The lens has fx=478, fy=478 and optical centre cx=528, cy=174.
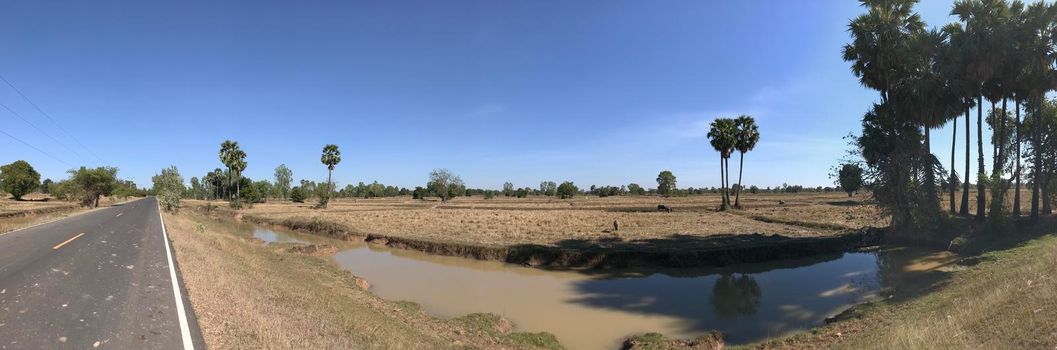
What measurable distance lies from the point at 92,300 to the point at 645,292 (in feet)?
52.9

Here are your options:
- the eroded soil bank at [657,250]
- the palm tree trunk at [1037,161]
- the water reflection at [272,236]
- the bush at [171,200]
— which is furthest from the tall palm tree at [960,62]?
the bush at [171,200]

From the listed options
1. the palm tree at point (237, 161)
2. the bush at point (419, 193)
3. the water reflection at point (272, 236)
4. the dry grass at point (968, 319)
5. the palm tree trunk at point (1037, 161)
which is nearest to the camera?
the dry grass at point (968, 319)

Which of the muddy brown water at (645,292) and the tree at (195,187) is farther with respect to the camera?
the tree at (195,187)

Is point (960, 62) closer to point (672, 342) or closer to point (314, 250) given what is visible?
point (672, 342)

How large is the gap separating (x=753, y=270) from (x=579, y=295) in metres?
10.7

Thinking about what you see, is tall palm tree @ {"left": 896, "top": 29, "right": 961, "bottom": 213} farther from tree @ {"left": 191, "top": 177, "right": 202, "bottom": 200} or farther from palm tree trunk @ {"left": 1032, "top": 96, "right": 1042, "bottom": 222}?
tree @ {"left": 191, "top": 177, "right": 202, "bottom": 200}

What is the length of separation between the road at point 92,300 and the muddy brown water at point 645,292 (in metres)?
7.64

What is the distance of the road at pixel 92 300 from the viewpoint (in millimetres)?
7062

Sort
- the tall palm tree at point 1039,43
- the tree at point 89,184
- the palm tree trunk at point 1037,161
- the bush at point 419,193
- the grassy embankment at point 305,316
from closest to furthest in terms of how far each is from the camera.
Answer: the grassy embankment at point 305,316
the tall palm tree at point 1039,43
the palm tree trunk at point 1037,161
the tree at point 89,184
the bush at point 419,193

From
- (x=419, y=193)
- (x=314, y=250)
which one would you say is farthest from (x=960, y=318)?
(x=419, y=193)

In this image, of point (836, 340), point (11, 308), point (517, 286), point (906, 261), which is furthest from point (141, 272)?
point (906, 261)

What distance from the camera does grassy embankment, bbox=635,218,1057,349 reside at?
24.7 feet

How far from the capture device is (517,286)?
20.0m

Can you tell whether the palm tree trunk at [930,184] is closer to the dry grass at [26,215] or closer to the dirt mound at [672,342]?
the dirt mound at [672,342]
